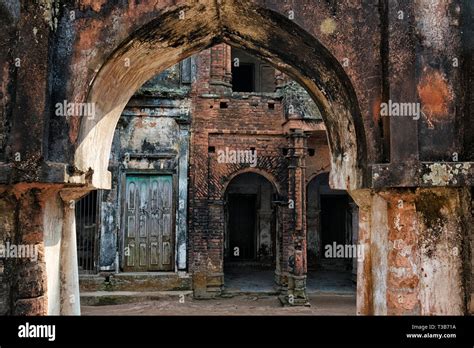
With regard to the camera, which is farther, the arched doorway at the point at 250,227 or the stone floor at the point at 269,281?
the arched doorway at the point at 250,227

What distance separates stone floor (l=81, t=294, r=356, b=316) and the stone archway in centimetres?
661

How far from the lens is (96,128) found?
337 centimetres

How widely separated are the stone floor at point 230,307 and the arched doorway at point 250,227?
281cm

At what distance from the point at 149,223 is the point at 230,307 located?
3060 millimetres

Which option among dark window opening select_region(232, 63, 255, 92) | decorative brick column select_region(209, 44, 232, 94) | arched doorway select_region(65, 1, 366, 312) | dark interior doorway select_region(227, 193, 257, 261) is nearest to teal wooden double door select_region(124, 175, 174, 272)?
decorative brick column select_region(209, 44, 232, 94)

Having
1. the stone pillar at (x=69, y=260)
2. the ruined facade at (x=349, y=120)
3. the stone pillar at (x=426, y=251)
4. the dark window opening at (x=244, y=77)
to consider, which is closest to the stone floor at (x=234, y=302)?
the stone pillar at (x=69, y=260)

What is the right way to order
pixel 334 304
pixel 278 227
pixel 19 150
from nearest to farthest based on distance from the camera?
pixel 19 150 → pixel 334 304 → pixel 278 227

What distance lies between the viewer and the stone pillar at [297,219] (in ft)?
35.1

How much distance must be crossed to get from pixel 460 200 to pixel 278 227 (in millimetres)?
8880

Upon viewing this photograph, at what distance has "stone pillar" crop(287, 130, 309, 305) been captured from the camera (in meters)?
10.7

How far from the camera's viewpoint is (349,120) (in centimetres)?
333

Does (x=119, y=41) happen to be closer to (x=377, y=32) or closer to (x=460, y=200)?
(x=377, y=32)

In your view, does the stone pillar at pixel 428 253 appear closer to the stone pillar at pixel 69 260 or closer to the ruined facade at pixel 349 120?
the ruined facade at pixel 349 120
